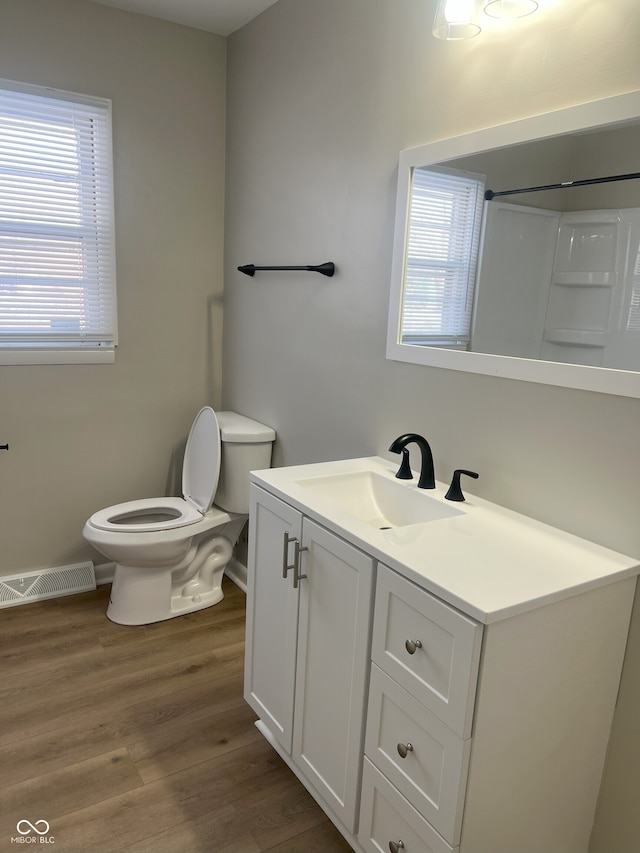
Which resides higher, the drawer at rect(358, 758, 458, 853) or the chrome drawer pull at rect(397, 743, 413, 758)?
the chrome drawer pull at rect(397, 743, 413, 758)

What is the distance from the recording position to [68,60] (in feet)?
8.41

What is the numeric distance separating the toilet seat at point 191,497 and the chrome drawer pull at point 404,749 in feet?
4.85

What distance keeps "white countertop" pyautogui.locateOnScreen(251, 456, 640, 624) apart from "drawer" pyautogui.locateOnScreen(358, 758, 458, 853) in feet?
1.64

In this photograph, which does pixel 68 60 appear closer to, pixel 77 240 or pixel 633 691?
pixel 77 240

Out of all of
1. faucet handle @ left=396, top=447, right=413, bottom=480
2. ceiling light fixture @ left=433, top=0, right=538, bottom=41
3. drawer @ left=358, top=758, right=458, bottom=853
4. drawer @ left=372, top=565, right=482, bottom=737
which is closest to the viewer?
drawer @ left=372, top=565, right=482, bottom=737

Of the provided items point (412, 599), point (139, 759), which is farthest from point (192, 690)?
point (412, 599)

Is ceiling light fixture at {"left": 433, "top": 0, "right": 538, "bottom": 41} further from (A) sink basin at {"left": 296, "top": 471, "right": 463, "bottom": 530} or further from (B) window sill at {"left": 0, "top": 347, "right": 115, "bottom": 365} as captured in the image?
(B) window sill at {"left": 0, "top": 347, "right": 115, "bottom": 365}

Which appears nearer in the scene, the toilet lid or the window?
the window

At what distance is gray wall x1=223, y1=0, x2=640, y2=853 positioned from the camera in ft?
4.67

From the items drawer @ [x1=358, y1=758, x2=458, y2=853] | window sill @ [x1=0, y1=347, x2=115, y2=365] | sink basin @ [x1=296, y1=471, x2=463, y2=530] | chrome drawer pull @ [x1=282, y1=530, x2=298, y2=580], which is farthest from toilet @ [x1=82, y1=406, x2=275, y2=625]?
drawer @ [x1=358, y1=758, x2=458, y2=853]

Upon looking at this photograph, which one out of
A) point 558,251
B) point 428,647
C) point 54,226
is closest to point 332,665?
point 428,647

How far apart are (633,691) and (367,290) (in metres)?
1.40

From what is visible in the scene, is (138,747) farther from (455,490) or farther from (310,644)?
(455,490)

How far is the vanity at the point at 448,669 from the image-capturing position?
1.20 meters
